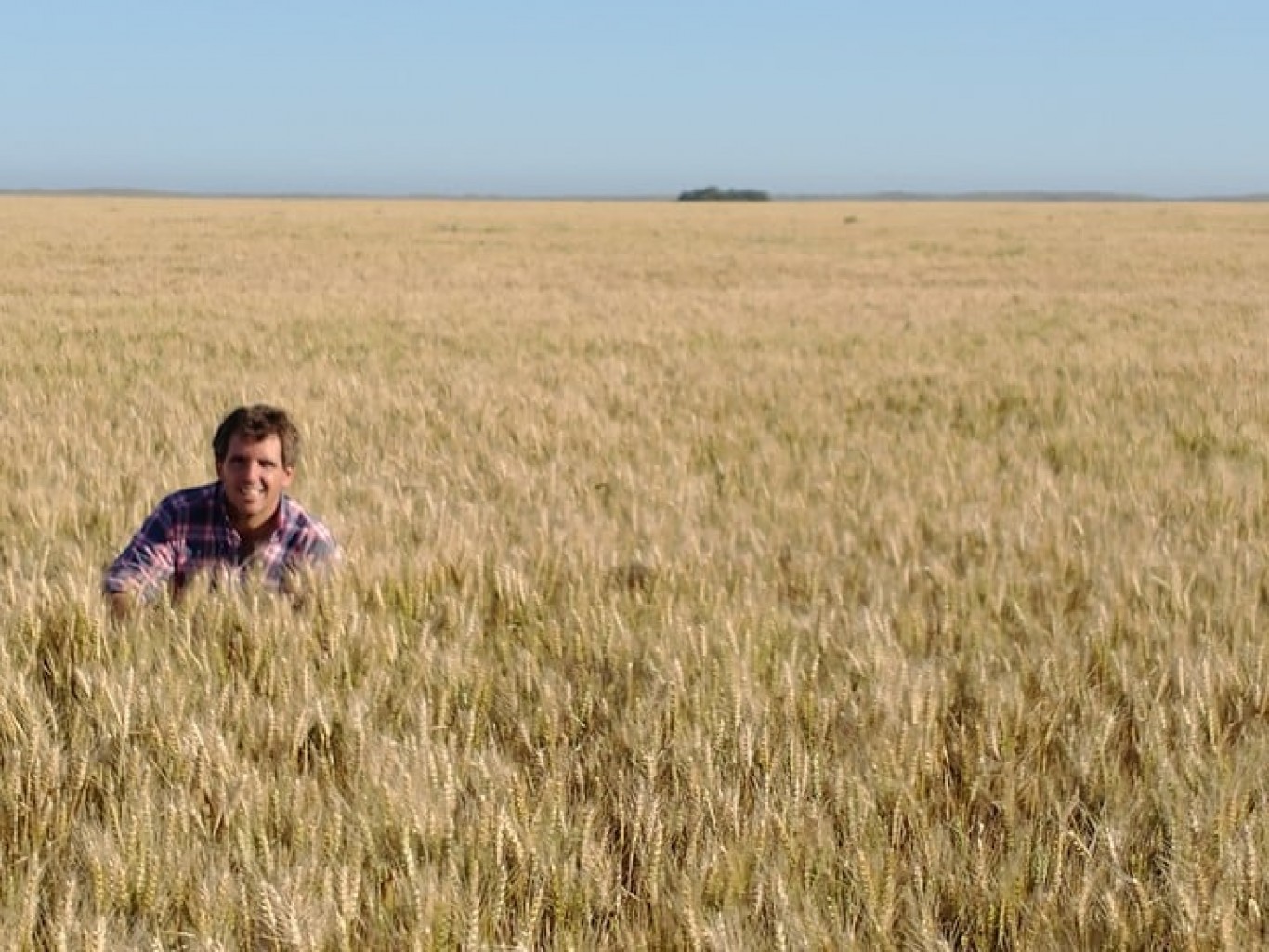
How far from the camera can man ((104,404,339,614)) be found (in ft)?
8.80

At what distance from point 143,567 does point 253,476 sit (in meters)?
0.30

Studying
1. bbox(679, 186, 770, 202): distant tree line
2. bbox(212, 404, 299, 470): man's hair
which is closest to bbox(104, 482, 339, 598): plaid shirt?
bbox(212, 404, 299, 470): man's hair

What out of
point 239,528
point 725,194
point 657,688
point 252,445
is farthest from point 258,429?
point 725,194

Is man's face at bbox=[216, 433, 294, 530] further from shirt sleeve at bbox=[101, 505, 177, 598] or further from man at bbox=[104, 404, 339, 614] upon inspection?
shirt sleeve at bbox=[101, 505, 177, 598]

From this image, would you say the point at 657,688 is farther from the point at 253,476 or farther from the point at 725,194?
the point at 725,194

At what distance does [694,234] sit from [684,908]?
34.6 meters

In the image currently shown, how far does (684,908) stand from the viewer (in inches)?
55.5

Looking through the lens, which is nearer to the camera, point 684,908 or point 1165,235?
point 684,908

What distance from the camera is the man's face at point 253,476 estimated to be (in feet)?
8.87

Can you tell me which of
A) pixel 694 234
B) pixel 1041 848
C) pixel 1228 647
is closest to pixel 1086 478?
pixel 1228 647

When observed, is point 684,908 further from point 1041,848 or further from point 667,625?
point 667,625

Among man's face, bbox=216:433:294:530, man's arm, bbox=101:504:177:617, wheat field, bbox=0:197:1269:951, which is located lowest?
wheat field, bbox=0:197:1269:951

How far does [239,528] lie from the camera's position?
288 cm

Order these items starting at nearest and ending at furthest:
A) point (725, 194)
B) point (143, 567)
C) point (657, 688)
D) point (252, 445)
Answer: point (657, 688) < point (143, 567) < point (252, 445) < point (725, 194)
